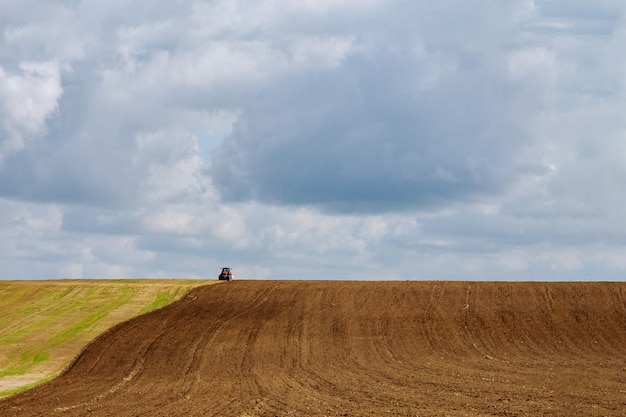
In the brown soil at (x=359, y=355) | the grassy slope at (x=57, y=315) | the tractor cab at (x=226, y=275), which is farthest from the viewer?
the tractor cab at (x=226, y=275)

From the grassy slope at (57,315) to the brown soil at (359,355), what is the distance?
1818mm

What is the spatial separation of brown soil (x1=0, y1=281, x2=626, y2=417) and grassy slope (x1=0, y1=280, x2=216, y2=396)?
1818 millimetres

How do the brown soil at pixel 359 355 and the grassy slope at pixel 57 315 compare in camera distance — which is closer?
the brown soil at pixel 359 355

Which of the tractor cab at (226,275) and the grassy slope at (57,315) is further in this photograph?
the tractor cab at (226,275)

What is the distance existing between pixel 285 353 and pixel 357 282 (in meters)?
29.1

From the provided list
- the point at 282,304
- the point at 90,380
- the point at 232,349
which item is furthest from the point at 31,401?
the point at 282,304

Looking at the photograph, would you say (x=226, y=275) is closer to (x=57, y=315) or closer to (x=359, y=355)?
(x=57, y=315)

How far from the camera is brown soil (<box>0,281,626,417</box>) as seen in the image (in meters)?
35.4

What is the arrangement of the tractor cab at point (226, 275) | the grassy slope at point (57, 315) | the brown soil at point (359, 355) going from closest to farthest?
the brown soil at point (359, 355) < the grassy slope at point (57, 315) < the tractor cab at point (226, 275)

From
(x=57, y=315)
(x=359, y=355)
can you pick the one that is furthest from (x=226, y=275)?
(x=359, y=355)

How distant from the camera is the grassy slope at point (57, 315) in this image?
52.5 m

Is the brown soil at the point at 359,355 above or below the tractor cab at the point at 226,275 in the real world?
below

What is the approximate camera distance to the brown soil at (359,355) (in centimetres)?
3544

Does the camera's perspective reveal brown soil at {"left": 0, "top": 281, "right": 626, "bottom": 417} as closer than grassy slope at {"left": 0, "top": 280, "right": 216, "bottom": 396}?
Yes
